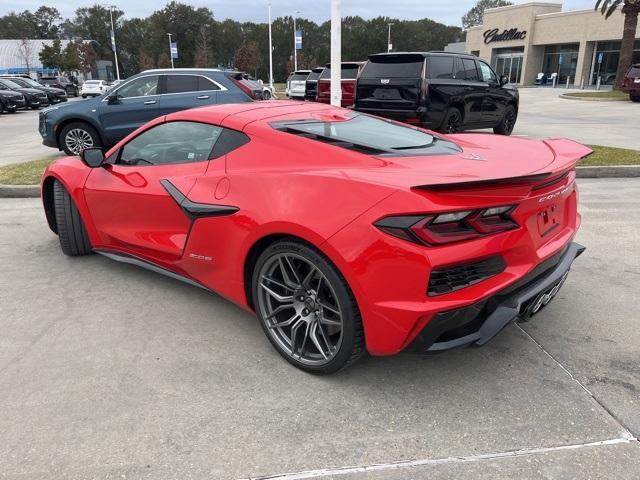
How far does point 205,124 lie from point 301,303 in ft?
4.67

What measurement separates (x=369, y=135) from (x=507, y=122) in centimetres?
1044

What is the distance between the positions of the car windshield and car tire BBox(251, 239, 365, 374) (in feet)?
2.35

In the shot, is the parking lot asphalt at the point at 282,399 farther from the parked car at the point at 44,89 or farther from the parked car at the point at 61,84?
the parked car at the point at 61,84

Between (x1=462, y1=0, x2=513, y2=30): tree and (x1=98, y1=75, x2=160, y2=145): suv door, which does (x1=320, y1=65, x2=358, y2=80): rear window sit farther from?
(x1=462, y1=0, x2=513, y2=30): tree

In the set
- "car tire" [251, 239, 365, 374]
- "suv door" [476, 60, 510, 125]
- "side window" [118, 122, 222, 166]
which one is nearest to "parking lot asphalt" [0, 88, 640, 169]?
"suv door" [476, 60, 510, 125]

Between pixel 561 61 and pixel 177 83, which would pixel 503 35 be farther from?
pixel 177 83

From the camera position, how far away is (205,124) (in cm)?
346

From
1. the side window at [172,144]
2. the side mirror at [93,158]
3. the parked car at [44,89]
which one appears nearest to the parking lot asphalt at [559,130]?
the side mirror at [93,158]

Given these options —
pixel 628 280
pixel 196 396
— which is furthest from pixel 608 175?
pixel 196 396

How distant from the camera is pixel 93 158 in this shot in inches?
159

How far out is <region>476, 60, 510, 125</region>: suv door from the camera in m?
11.5

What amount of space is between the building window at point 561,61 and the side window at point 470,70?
40112mm

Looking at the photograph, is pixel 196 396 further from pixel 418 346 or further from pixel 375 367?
pixel 418 346

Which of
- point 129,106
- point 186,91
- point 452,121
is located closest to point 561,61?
point 452,121
